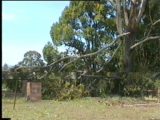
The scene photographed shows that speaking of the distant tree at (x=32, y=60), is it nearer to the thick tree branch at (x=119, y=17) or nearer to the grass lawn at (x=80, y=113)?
the thick tree branch at (x=119, y=17)

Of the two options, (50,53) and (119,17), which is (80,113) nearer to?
(119,17)

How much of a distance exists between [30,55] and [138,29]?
21.5 ft

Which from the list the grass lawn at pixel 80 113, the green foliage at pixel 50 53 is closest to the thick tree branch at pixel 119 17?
the green foliage at pixel 50 53

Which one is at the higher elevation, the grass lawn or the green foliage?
the green foliage

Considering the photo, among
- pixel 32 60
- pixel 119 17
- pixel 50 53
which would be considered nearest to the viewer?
pixel 119 17

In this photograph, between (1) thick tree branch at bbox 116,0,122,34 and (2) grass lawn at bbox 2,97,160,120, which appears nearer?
(2) grass lawn at bbox 2,97,160,120

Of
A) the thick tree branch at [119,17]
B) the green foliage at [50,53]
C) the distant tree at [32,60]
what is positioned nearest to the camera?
the distant tree at [32,60]

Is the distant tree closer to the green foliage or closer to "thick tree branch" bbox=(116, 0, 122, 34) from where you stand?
the green foliage

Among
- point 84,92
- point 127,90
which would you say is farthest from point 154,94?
point 84,92

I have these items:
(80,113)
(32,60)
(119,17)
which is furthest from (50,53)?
(80,113)

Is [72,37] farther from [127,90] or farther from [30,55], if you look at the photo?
[127,90]

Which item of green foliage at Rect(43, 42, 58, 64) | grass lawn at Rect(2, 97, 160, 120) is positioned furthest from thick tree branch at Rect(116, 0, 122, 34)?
grass lawn at Rect(2, 97, 160, 120)

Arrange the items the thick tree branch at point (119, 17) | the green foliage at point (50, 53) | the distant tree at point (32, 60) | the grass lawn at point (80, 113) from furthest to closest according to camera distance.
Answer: the green foliage at point (50, 53) → the thick tree branch at point (119, 17) → the distant tree at point (32, 60) → the grass lawn at point (80, 113)

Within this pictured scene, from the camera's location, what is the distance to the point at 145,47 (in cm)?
2419
